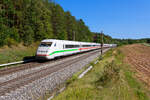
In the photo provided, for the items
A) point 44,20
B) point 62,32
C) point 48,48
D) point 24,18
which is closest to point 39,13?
point 44,20

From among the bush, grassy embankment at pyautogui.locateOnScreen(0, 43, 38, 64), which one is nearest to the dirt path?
the bush

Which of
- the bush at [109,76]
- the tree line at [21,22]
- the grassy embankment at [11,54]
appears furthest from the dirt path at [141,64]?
the tree line at [21,22]

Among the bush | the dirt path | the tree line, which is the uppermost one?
the tree line

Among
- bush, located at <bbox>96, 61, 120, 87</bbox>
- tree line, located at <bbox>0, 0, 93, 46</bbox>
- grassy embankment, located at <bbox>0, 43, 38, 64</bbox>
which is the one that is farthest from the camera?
tree line, located at <bbox>0, 0, 93, 46</bbox>

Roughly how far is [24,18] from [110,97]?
89.0 ft

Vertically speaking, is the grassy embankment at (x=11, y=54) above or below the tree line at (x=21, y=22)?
below

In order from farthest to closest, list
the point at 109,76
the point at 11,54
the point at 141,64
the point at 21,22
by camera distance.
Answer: the point at 21,22 < the point at 11,54 < the point at 141,64 < the point at 109,76

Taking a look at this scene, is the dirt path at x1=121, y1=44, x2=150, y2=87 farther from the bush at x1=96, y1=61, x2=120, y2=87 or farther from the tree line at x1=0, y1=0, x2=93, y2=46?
the tree line at x1=0, y1=0, x2=93, y2=46

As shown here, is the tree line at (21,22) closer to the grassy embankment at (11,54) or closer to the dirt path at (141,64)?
the grassy embankment at (11,54)

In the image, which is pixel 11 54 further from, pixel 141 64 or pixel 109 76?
pixel 141 64

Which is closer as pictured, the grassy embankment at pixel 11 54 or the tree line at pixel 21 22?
the grassy embankment at pixel 11 54

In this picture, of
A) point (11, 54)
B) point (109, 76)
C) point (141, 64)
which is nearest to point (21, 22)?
point (11, 54)

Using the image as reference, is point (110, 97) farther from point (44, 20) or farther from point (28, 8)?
point (44, 20)

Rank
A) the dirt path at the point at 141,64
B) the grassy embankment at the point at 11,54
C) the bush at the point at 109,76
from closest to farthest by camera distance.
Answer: the bush at the point at 109,76 → the dirt path at the point at 141,64 → the grassy embankment at the point at 11,54
